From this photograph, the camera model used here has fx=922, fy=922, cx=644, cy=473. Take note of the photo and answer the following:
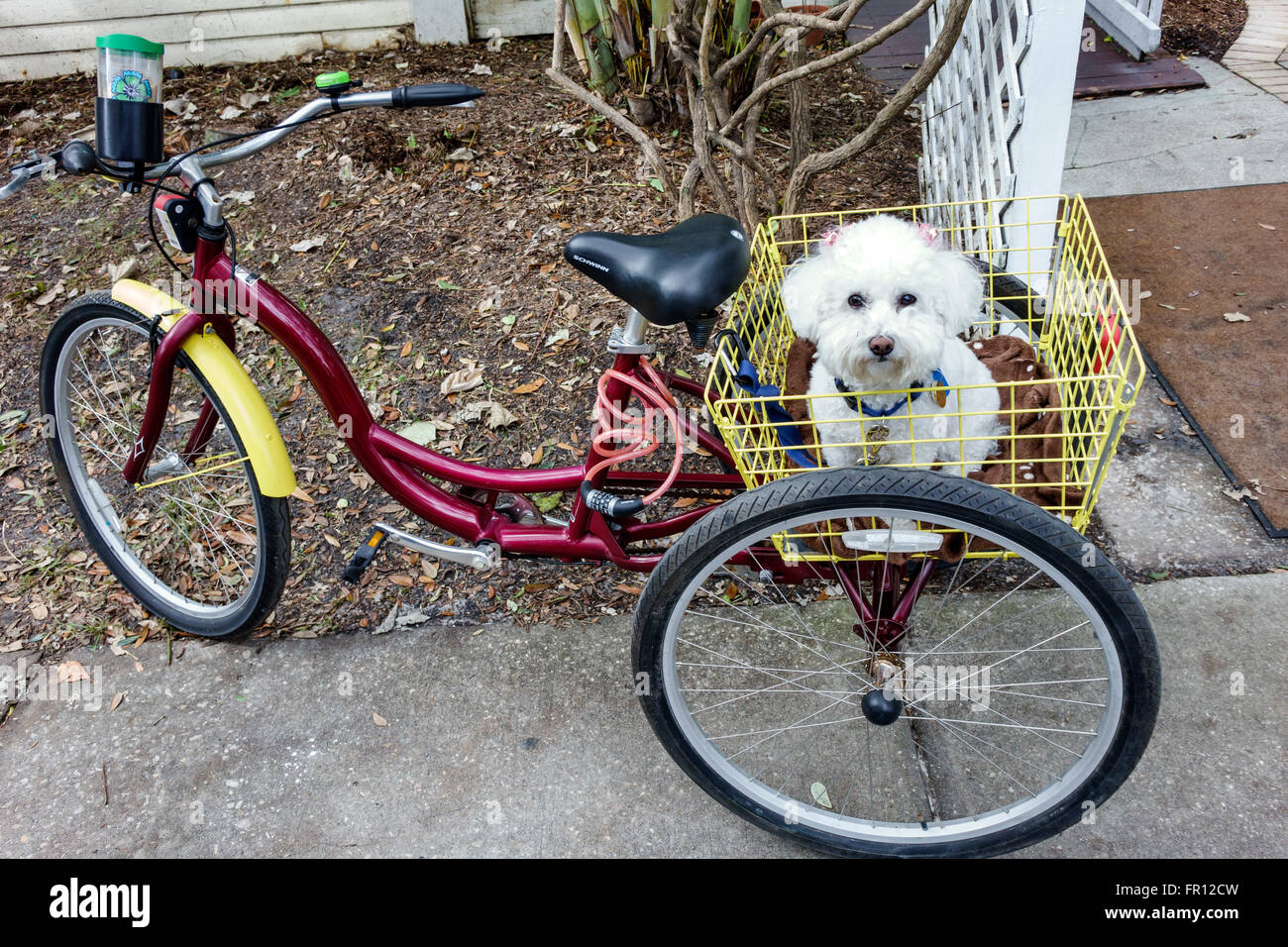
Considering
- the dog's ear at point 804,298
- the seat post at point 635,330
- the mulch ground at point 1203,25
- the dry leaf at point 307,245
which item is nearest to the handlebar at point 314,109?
the seat post at point 635,330

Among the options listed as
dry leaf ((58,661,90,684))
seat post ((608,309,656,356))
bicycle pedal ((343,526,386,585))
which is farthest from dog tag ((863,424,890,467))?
dry leaf ((58,661,90,684))

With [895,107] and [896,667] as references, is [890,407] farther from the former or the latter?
[895,107]

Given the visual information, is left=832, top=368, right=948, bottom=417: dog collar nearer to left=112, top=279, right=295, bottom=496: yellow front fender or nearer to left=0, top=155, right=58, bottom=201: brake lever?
left=112, top=279, right=295, bottom=496: yellow front fender

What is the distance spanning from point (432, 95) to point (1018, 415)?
57.6 inches

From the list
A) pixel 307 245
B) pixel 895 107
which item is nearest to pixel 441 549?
pixel 895 107

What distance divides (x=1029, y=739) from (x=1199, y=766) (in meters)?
0.37

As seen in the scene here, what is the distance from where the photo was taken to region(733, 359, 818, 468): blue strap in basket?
6.34ft

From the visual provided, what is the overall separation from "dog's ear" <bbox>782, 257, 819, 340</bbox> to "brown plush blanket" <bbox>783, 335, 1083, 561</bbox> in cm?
17

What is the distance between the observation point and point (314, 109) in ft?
6.35

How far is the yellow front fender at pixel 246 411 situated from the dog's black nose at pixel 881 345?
141cm

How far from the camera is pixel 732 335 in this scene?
1.98m

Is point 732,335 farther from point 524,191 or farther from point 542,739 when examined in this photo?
point 524,191

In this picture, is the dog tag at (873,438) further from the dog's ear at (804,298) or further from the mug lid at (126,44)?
the mug lid at (126,44)
